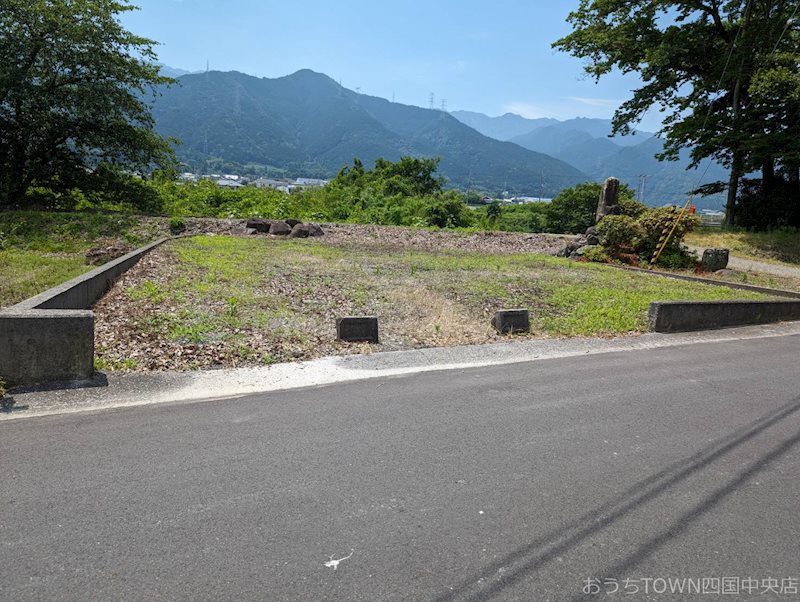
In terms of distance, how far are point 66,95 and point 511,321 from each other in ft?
59.6

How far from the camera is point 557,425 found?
4.12 meters

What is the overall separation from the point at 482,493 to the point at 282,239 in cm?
1438

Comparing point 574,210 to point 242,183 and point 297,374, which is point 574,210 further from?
point 242,183

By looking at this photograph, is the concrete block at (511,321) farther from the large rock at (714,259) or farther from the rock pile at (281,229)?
the rock pile at (281,229)

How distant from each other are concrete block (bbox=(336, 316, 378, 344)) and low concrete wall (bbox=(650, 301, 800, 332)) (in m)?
4.57

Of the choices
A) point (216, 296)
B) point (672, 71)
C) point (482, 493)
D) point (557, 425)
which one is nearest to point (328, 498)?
point (482, 493)

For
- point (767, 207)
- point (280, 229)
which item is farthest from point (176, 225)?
point (767, 207)

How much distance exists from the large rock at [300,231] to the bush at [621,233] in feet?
31.8

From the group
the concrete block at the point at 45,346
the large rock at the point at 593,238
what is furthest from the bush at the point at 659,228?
the concrete block at the point at 45,346

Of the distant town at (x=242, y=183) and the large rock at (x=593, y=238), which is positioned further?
the distant town at (x=242, y=183)

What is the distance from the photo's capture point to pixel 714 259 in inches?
579

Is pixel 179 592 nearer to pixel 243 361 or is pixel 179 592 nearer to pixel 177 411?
pixel 177 411

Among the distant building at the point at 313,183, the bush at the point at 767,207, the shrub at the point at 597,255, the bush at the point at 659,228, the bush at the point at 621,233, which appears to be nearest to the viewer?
the bush at the point at 659,228

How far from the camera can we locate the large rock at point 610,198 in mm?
17438
